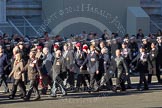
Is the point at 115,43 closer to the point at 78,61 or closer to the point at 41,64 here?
the point at 78,61

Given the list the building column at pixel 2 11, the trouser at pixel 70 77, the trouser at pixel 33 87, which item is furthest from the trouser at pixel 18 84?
the building column at pixel 2 11

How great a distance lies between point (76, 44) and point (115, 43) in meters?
3.47

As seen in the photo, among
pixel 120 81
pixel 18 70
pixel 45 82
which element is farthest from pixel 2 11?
pixel 18 70

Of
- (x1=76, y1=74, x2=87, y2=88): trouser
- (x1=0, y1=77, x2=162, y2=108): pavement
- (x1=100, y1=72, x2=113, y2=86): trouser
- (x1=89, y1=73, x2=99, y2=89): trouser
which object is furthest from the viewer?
(x1=100, y1=72, x2=113, y2=86): trouser

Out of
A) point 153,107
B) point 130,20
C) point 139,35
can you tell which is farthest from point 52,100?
point 130,20

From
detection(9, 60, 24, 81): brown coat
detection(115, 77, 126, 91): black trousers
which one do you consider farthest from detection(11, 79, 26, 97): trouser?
detection(115, 77, 126, 91): black trousers

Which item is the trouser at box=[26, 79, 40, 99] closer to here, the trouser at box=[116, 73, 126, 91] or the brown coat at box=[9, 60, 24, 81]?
the brown coat at box=[9, 60, 24, 81]

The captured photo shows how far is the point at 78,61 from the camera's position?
2205 centimetres

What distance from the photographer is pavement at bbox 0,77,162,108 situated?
60.8 feet

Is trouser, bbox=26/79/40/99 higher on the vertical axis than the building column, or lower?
lower

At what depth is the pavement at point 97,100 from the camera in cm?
1855

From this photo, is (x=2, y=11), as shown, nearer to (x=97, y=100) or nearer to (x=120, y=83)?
(x=120, y=83)

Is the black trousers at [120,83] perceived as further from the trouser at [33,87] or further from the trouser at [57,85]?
the trouser at [33,87]

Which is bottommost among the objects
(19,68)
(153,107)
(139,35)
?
(153,107)
